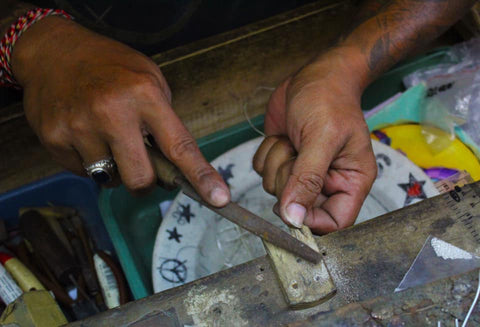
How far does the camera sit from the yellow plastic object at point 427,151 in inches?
55.4

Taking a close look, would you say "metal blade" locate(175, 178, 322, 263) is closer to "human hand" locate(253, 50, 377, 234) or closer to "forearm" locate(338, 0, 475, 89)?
"human hand" locate(253, 50, 377, 234)

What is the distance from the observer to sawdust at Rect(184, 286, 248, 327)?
68 cm

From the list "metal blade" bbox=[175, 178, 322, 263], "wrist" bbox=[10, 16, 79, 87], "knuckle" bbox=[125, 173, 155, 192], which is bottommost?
"metal blade" bbox=[175, 178, 322, 263]

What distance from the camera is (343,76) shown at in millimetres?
1164

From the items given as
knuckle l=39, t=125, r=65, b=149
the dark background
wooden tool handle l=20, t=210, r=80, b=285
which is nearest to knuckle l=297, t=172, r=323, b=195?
knuckle l=39, t=125, r=65, b=149

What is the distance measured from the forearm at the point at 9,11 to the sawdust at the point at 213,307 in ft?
3.07

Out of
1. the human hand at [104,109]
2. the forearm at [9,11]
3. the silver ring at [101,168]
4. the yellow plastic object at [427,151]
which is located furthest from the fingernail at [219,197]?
the yellow plastic object at [427,151]

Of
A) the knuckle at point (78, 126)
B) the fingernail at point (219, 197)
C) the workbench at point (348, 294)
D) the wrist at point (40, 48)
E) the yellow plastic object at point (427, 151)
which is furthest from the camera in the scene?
the yellow plastic object at point (427, 151)

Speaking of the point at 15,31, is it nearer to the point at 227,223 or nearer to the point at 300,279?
the point at 227,223

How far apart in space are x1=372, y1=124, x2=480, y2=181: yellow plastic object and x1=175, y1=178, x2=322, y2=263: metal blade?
920mm

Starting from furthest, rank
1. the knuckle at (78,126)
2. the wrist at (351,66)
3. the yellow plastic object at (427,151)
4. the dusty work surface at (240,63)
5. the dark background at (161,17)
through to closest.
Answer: the dusty work surface at (240,63) < the dark background at (161,17) < the yellow plastic object at (427,151) < the wrist at (351,66) < the knuckle at (78,126)

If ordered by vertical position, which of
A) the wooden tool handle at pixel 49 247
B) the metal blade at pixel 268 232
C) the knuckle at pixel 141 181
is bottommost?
the metal blade at pixel 268 232

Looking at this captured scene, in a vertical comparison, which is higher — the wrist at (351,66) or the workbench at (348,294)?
the wrist at (351,66)

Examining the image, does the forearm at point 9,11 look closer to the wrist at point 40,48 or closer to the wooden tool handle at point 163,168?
the wrist at point 40,48
